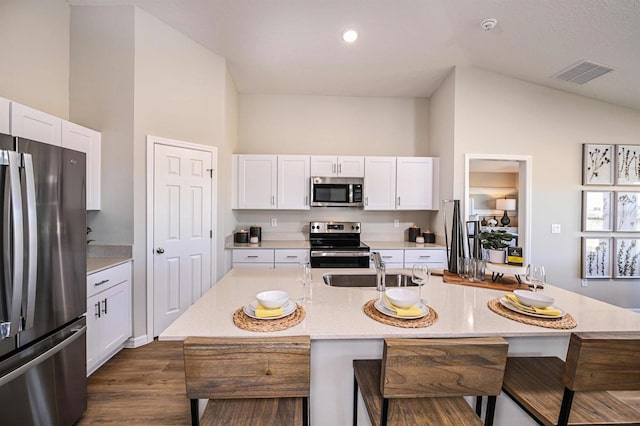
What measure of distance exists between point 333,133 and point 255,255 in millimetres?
2171

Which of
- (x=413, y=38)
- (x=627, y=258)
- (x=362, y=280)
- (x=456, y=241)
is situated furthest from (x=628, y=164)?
(x=362, y=280)

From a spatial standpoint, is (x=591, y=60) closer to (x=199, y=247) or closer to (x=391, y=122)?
(x=391, y=122)

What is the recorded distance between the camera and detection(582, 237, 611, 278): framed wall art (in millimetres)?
3480

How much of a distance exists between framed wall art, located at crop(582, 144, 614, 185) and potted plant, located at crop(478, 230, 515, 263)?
109 inches

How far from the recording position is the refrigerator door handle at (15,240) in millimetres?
1213

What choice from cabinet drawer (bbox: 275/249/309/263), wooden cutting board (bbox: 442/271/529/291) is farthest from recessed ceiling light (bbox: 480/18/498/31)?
cabinet drawer (bbox: 275/249/309/263)

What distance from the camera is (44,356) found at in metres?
1.40

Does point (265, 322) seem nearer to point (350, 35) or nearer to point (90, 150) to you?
point (90, 150)

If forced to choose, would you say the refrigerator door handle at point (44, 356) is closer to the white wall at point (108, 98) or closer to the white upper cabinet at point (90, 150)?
the white wall at point (108, 98)

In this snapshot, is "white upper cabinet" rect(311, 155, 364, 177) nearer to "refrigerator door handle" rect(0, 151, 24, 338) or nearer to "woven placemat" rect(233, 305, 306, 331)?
"woven placemat" rect(233, 305, 306, 331)

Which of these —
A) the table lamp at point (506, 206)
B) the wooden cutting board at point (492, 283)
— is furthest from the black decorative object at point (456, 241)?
the table lamp at point (506, 206)

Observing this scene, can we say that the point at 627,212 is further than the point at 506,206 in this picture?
No

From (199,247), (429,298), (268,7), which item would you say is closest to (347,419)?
(429,298)

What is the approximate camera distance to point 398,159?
386 centimetres
